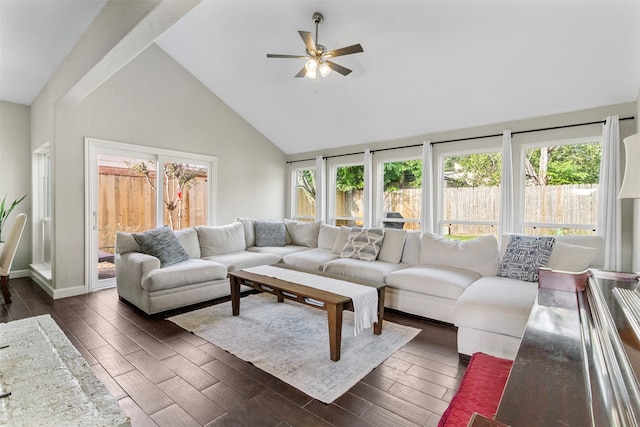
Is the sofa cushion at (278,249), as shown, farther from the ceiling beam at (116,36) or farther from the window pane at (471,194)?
the ceiling beam at (116,36)

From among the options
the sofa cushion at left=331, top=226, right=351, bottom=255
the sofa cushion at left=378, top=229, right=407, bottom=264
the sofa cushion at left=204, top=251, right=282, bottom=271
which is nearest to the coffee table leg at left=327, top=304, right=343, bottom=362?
the sofa cushion at left=378, top=229, right=407, bottom=264

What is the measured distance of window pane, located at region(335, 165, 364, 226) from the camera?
5.79 m

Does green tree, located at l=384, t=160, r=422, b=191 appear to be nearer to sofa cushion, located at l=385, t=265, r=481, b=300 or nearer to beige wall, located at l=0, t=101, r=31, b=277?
sofa cushion, located at l=385, t=265, r=481, b=300

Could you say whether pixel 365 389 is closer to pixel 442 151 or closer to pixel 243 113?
pixel 442 151

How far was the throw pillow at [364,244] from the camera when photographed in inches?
164

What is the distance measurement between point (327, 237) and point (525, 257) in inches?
107

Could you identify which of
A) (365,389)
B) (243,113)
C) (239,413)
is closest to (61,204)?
(243,113)

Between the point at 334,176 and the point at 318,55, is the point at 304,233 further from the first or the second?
the point at 318,55

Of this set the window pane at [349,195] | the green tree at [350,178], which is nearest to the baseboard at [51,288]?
the window pane at [349,195]

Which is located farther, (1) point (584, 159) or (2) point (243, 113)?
(2) point (243, 113)

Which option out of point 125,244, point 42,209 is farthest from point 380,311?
point 42,209

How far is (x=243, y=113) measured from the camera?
18.8 feet

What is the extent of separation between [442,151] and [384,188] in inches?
45.6

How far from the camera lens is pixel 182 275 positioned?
3.45 m
